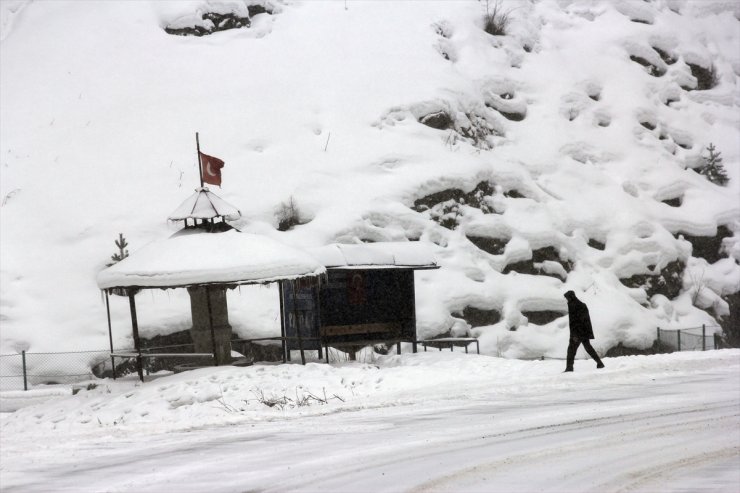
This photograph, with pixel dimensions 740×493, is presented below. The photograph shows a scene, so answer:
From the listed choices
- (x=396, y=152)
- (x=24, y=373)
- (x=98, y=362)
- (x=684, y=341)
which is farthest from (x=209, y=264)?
(x=684, y=341)

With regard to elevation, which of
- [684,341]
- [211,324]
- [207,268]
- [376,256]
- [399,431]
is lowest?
[684,341]

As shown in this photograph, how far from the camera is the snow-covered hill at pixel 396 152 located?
72.9 ft

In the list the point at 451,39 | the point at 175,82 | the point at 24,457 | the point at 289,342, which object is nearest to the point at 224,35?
the point at 175,82

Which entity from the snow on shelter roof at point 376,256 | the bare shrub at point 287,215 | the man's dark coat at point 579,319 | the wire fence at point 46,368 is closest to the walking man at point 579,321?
the man's dark coat at point 579,319

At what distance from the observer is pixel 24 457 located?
367 inches

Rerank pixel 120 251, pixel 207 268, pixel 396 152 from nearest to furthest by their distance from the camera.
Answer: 1. pixel 207 268
2. pixel 120 251
3. pixel 396 152

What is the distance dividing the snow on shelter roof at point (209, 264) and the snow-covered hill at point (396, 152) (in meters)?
3.83

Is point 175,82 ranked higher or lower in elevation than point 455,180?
higher

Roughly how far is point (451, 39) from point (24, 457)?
2764 cm

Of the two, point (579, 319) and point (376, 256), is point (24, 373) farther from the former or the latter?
point (579, 319)

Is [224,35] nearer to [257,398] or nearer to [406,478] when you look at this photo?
[257,398]

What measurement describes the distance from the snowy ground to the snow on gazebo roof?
3919 millimetres

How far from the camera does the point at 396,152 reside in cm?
2623

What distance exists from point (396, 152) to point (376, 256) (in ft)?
27.3
